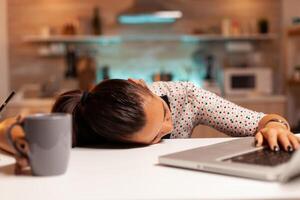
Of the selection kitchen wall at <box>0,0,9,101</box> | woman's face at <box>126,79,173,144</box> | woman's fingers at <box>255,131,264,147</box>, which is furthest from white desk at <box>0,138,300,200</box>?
kitchen wall at <box>0,0,9,101</box>

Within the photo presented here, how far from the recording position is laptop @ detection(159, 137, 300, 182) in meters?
0.67

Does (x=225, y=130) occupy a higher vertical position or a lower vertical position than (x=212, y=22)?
lower

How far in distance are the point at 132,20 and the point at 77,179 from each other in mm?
3481

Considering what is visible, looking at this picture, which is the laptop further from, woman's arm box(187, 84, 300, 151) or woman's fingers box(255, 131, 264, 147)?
woman's arm box(187, 84, 300, 151)

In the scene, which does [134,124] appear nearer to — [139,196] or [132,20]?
[139,196]

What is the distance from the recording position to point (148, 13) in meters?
3.89

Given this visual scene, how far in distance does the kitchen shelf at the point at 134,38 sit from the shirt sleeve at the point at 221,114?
267 cm

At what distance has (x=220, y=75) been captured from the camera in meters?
4.23

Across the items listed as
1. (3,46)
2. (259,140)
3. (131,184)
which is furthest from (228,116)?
(3,46)

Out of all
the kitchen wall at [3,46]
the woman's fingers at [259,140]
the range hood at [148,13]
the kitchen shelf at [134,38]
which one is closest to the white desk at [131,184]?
the woman's fingers at [259,140]

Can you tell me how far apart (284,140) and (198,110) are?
0.57 meters

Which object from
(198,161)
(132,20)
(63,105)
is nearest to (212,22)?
(132,20)

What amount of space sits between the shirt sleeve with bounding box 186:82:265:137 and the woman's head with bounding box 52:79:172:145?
36 centimetres

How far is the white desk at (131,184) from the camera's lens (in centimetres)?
63
